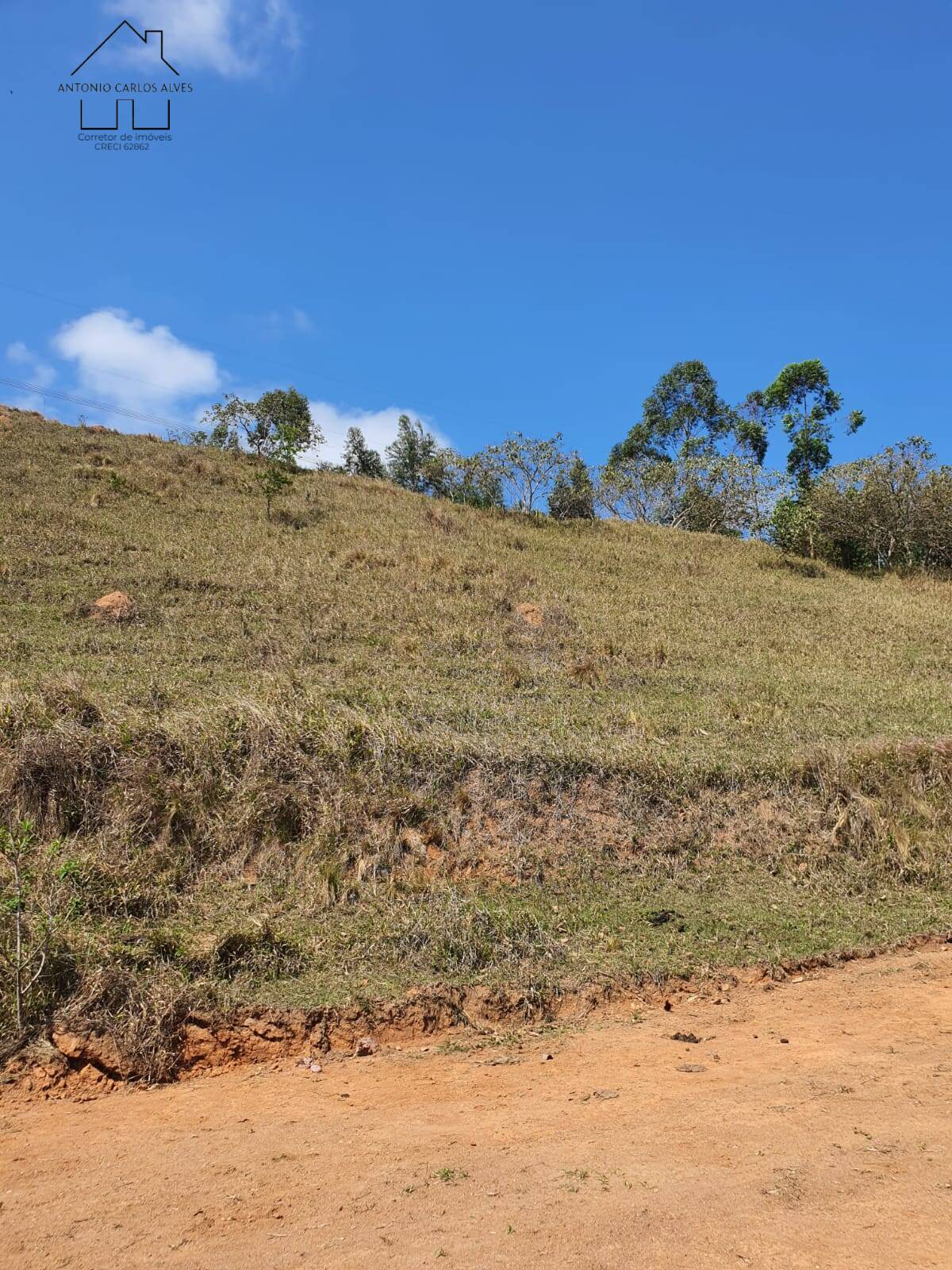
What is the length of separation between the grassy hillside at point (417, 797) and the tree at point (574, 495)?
730 inches

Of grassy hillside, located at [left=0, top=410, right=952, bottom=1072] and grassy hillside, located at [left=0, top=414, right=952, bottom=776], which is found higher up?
grassy hillside, located at [left=0, top=414, right=952, bottom=776]

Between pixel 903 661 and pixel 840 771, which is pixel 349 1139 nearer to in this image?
pixel 840 771

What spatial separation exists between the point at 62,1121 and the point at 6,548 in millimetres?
14689

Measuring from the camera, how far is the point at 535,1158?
153 inches

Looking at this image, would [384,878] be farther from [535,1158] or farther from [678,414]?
[678,414]

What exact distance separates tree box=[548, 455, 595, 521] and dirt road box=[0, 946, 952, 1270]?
94.8 feet

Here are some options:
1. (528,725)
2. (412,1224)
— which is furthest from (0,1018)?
(528,725)

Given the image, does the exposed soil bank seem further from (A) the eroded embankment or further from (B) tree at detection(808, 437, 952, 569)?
(B) tree at detection(808, 437, 952, 569)

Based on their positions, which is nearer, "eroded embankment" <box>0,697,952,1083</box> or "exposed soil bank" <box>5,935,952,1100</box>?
"exposed soil bank" <box>5,935,952,1100</box>

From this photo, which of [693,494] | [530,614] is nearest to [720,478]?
[693,494]

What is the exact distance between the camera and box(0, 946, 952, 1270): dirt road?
3127 mm

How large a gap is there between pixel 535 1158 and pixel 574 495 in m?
31.6

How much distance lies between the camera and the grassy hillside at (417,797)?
6.28m

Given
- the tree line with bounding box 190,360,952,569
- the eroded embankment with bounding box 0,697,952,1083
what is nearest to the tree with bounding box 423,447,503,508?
the tree line with bounding box 190,360,952,569
